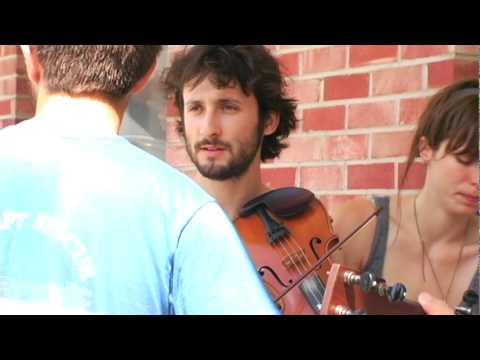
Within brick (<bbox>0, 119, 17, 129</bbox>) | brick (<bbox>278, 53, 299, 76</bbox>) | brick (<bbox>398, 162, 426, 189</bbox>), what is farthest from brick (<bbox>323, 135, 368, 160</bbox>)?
brick (<bbox>0, 119, 17, 129</bbox>)

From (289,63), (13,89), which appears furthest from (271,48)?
(13,89)

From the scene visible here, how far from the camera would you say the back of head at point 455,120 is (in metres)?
1.91

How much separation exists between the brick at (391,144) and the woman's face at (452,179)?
0.16 feet

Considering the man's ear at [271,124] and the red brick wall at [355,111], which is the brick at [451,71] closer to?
the red brick wall at [355,111]

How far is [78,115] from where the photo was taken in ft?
5.94

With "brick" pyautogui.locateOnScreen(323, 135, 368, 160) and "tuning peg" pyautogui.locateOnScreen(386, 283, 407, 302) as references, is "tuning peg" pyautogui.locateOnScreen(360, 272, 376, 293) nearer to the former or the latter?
"tuning peg" pyautogui.locateOnScreen(386, 283, 407, 302)

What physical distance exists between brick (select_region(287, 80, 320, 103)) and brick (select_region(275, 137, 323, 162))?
106 mm

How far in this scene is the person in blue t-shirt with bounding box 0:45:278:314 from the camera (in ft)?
5.68

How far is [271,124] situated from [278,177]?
0.48 ft

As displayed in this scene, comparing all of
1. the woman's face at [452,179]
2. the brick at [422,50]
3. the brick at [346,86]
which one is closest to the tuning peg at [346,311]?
the woman's face at [452,179]

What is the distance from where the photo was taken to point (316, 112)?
205 cm
